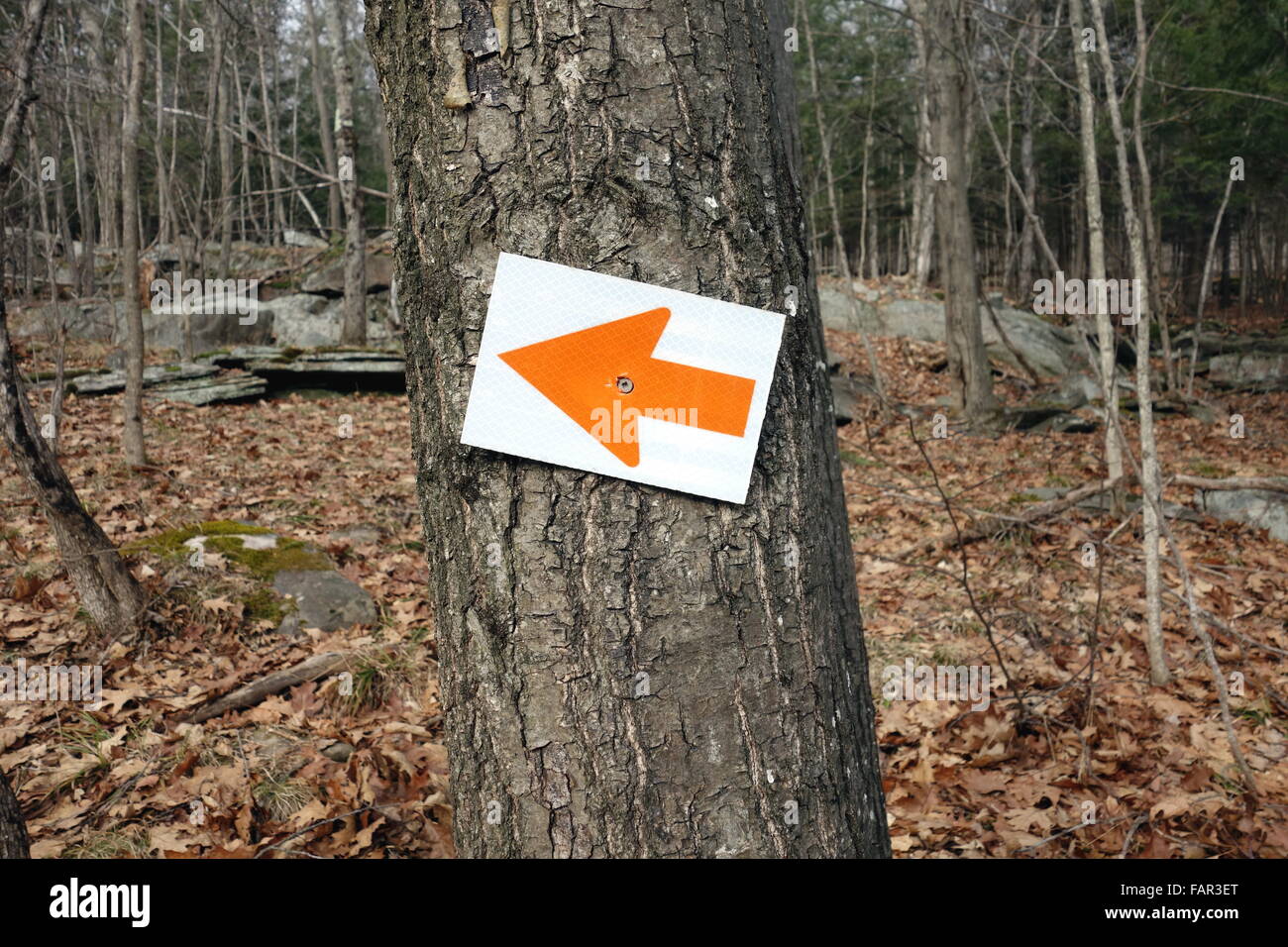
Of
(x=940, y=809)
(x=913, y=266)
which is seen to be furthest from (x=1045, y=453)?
(x=913, y=266)

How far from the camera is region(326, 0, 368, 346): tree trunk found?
1253 cm

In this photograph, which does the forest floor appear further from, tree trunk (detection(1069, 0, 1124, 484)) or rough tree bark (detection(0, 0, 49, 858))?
rough tree bark (detection(0, 0, 49, 858))

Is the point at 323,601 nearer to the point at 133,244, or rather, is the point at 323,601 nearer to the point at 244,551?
the point at 244,551

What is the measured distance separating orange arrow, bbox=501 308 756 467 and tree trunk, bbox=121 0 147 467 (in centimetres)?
684

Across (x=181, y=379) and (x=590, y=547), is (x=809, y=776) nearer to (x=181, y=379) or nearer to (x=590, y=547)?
(x=590, y=547)

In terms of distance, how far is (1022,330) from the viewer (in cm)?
1541

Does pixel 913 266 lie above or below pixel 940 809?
above

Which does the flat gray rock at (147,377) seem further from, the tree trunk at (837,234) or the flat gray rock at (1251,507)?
the flat gray rock at (1251,507)

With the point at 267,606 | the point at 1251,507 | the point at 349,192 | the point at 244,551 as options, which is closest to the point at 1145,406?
the point at 1251,507

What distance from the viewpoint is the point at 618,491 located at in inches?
47.1

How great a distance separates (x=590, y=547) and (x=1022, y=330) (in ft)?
52.9

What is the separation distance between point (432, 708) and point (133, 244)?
6147 millimetres

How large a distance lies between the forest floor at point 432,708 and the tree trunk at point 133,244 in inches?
23.4

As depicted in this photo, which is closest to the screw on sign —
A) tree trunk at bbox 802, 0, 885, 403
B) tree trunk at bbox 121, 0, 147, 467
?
tree trunk at bbox 121, 0, 147, 467
